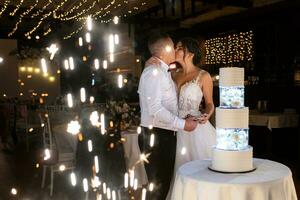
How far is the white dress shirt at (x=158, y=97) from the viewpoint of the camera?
2604 millimetres

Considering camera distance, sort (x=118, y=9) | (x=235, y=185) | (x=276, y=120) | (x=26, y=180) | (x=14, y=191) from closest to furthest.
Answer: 1. (x=235, y=185)
2. (x=14, y=191)
3. (x=26, y=180)
4. (x=276, y=120)
5. (x=118, y=9)

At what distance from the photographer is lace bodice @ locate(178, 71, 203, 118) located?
3.11m

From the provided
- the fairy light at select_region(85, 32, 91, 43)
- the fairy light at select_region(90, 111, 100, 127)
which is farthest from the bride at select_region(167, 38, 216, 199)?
the fairy light at select_region(85, 32, 91, 43)

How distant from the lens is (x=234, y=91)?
7.23 feet

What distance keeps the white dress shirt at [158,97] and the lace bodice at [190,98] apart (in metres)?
0.40

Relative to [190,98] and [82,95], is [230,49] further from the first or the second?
[82,95]

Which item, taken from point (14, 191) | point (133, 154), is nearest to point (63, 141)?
point (14, 191)

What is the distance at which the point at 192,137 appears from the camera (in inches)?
119

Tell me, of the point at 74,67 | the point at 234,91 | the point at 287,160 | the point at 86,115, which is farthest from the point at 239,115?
the point at 287,160

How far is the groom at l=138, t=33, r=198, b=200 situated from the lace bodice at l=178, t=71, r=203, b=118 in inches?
14.0

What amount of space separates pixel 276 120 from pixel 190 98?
9.63 feet

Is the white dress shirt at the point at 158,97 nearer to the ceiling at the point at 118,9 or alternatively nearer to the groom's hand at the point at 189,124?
the groom's hand at the point at 189,124

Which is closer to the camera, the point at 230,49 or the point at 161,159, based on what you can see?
the point at 161,159

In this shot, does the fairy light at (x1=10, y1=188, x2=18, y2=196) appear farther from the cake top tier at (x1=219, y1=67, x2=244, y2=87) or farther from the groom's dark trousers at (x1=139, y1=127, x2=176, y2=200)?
the cake top tier at (x1=219, y1=67, x2=244, y2=87)
